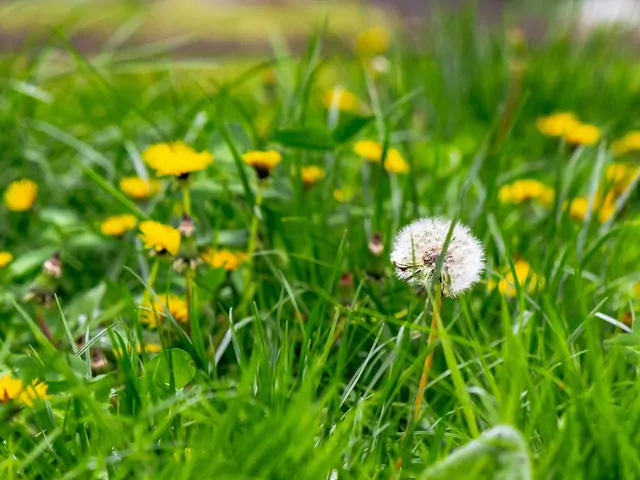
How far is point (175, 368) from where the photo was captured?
972mm

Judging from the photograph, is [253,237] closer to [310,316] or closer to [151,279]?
[151,279]

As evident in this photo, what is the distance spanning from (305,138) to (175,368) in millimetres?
564

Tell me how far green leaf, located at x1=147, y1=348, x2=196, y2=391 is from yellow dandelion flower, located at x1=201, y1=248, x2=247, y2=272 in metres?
0.30

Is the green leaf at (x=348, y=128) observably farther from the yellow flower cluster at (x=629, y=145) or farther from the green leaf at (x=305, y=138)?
the yellow flower cluster at (x=629, y=145)

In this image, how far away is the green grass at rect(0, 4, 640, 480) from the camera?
79cm

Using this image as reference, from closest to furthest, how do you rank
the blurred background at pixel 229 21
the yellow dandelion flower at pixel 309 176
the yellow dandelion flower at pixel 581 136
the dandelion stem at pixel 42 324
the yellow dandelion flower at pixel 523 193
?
the dandelion stem at pixel 42 324 < the yellow dandelion flower at pixel 309 176 < the yellow dandelion flower at pixel 523 193 < the yellow dandelion flower at pixel 581 136 < the blurred background at pixel 229 21

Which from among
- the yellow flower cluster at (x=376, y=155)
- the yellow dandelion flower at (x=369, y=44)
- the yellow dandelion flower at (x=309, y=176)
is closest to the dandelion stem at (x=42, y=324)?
the yellow dandelion flower at (x=309, y=176)

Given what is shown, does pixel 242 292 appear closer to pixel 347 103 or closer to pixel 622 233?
pixel 622 233

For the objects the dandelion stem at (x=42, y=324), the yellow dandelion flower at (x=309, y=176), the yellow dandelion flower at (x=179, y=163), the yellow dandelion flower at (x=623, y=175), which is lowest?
the yellow dandelion flower at (x=623, y=175)

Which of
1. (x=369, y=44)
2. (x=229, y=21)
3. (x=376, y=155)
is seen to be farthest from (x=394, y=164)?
(x=229, y=21)

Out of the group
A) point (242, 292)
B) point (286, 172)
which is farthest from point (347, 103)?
point (242, 292)

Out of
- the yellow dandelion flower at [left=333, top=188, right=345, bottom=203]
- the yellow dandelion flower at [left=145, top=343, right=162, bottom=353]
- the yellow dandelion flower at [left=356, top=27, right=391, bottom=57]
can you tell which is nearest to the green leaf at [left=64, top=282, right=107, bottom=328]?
the yellow dandelion flower at [left=145, top=343, right=162, bottom=353]

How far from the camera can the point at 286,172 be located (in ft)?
5.30

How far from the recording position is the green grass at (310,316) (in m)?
0.79
